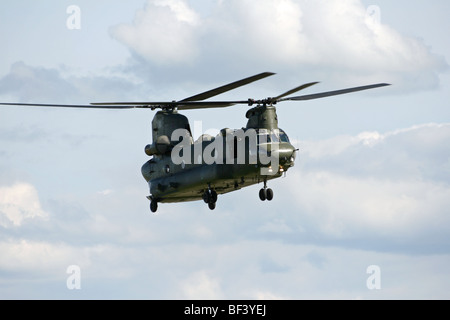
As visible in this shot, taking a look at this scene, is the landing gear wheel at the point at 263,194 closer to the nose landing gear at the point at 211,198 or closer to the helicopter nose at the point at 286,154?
the helicopter nose at the point at 286,154

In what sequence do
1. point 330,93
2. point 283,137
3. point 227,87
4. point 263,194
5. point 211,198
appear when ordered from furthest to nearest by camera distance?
1. point 211,198
2. point 263,194
3. point 227,87
4. point 283,137
5. point 330,93

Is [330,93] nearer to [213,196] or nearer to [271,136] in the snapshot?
[271,136]

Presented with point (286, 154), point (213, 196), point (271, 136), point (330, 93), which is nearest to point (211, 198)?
point (213, 196)

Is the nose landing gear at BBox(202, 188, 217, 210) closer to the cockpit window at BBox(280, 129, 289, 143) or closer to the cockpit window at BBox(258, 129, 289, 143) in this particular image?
the cockpit window at BBox(258, 129, 289, 143)

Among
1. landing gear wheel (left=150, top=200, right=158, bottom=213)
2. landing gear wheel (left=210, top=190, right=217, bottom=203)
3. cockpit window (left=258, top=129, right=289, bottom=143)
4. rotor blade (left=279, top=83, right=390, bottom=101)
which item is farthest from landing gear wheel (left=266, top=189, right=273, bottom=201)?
landing gear wheel (left=150, top=200, right=158, bottom=213)

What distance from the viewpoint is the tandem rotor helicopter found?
63.4 meters

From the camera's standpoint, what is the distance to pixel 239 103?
217 feet

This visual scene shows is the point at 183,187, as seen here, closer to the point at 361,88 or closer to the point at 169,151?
the point at 169,151

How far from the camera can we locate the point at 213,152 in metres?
65.1

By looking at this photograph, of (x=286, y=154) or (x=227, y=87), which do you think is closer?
(x=286, y=154)

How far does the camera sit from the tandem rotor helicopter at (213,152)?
63406 mm

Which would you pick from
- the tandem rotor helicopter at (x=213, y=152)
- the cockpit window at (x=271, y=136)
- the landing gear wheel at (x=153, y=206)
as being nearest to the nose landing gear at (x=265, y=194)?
the tandem rotor helicopter at (x=213, y=152)

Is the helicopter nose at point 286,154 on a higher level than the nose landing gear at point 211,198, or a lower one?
higher

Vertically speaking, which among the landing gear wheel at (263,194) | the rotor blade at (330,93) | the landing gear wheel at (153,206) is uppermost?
the rotor blade at (330,93)
